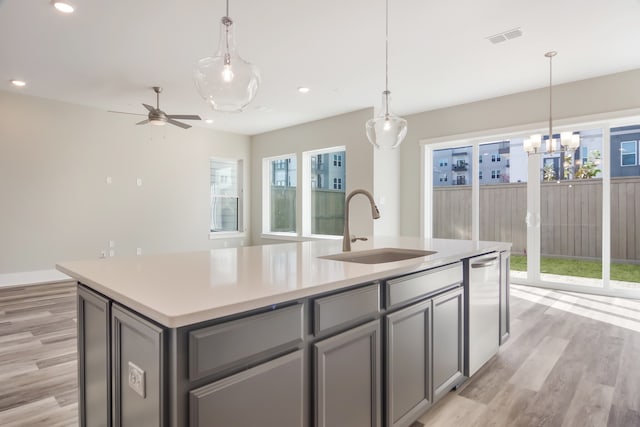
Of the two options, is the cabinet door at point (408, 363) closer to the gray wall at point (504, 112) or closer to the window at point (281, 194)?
the gray wall at point (504, 112)

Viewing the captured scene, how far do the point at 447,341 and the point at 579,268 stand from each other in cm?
407

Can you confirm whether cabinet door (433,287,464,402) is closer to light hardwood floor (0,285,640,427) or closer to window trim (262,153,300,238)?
light hardwood floor (0,285,640,427)

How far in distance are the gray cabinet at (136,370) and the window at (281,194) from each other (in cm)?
628

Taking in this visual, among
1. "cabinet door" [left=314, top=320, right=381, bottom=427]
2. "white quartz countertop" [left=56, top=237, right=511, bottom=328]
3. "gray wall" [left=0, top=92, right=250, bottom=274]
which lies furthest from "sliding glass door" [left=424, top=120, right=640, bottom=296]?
"gray wall" [left=0, top=92, right=250, bottom=274]

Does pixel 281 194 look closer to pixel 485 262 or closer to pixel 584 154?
pixel 584 154

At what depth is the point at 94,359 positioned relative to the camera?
152 centimetres

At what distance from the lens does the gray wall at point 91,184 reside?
5.35 meters

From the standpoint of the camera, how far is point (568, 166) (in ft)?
16.6

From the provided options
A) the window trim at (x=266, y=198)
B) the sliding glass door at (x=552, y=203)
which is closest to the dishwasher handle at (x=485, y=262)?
the sliding glass door at (x=552, y=203)

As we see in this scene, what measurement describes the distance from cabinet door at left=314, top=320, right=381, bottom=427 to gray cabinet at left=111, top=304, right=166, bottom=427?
0.55 meters

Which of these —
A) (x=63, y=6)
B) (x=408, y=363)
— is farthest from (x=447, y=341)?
(x=63, y=6)

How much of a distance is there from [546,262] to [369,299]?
4.78 m

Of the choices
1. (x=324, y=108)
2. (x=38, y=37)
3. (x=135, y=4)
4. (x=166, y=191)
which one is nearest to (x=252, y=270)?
(x=135, y=4)

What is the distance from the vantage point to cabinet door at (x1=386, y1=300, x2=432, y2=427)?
1690 mm
